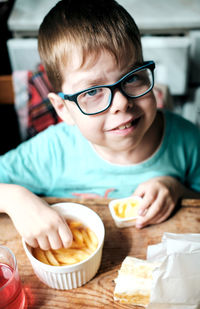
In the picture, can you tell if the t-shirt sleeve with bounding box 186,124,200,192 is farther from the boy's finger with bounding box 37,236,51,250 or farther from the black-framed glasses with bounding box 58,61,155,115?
the boy's finger with bounding box 37,236,51,250

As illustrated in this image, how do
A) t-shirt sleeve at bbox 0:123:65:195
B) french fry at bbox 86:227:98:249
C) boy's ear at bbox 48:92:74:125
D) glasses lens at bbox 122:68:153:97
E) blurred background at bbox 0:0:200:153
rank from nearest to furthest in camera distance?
french fry at bbox 86:227:98:249 → glasses lens at bbox 122:68:153:97 → boy's ear at bbox 48:92:74:125 → t-shirt sleeve at bbox 0:123:65:195 → blurred background at bbox 0:0:200:153

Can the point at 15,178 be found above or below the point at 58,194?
above

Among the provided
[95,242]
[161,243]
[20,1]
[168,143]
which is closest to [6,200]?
[95,242]

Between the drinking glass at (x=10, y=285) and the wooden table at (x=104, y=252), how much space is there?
0.03m

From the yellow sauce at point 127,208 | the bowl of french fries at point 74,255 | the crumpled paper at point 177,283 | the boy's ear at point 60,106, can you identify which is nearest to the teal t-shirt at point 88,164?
the boy's ear at point 60,106

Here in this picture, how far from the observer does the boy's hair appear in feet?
2.31

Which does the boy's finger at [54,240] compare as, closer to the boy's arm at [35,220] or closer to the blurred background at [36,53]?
the boy's arm at [35,220]

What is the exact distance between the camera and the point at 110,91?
28.4 inches

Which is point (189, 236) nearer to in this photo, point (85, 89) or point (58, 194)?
point (85, 89)

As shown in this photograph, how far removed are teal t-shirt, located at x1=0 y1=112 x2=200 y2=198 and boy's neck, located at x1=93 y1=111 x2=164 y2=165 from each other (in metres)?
0.02

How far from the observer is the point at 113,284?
1.97ft

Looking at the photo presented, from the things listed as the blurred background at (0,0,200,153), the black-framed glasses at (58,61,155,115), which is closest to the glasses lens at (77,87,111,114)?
the black-framed glasses at (58,61,155,115)

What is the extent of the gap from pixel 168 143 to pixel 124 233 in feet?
1.34

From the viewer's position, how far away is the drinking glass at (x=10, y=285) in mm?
528
